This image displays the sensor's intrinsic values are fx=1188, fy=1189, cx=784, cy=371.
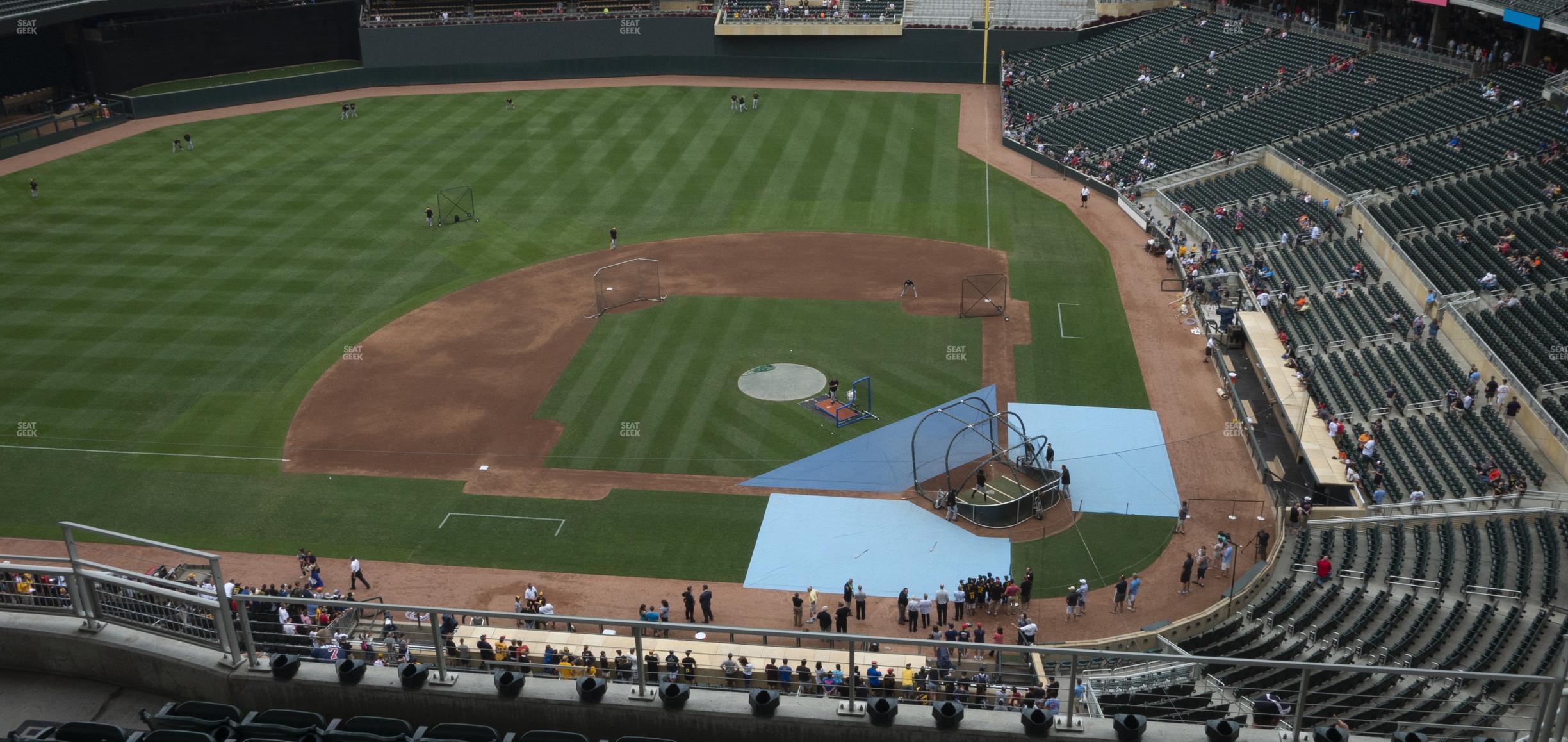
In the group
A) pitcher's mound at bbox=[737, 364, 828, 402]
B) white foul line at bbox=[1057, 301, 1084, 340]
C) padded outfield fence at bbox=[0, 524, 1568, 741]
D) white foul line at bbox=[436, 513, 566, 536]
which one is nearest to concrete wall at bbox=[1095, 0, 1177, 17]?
white foul line at bbox=[1057, 301, 1084, 340]

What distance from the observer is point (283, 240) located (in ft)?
159

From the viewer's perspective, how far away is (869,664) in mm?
23391

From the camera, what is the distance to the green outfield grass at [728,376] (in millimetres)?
33688

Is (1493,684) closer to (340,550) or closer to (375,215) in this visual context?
(340,550)

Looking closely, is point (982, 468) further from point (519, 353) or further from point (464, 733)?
point (464, 733)

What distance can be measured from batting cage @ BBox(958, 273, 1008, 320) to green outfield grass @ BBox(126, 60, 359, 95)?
44921 mm

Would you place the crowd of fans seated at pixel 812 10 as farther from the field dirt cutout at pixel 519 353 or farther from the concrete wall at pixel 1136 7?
the field dirt cutout at pixel 519 353

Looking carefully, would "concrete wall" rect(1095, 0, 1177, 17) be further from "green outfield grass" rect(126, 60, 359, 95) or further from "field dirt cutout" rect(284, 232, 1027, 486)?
"green outfield grass" rect(126, 60, 359, 95)

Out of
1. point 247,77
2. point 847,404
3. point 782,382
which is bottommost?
point 847,404

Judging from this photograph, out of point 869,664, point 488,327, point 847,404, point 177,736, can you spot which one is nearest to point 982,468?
point 847,404

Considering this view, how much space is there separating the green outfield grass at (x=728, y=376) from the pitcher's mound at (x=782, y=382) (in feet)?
0.98

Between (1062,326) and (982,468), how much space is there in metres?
11.7

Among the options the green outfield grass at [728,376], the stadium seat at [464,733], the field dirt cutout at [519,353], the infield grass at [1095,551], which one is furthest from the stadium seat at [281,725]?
the green outfield grass at [728,376]

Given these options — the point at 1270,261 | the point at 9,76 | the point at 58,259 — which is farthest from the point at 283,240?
the point at 1270,261
